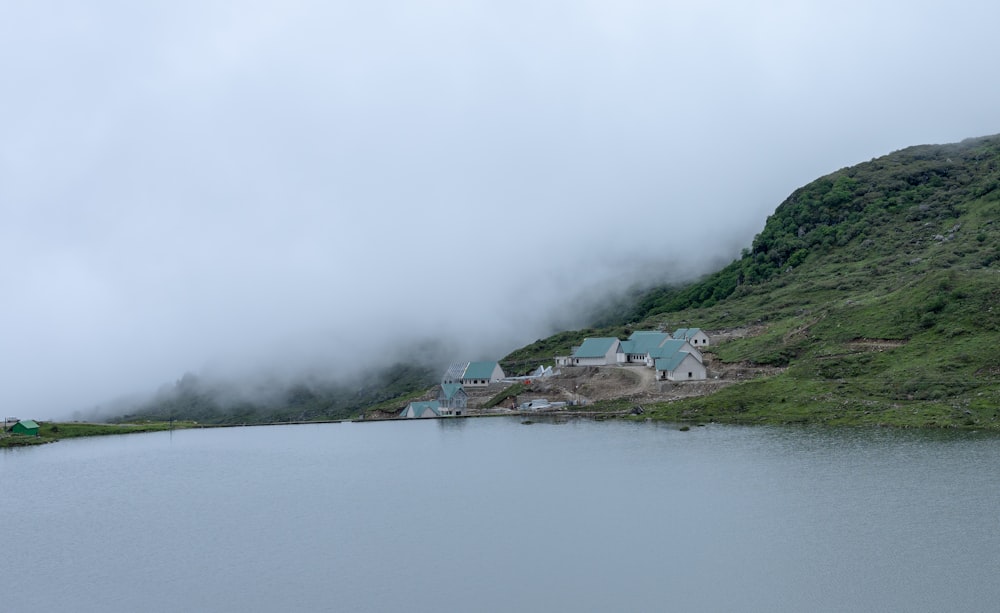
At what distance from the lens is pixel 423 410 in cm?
11150

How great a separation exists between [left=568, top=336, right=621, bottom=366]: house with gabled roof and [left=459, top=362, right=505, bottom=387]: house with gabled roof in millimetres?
13699

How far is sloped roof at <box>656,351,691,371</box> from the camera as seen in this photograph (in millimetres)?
96375

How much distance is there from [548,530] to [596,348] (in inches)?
2890

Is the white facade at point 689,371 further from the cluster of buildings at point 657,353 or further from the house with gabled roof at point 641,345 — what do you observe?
the house with gabled roof at point 641,345

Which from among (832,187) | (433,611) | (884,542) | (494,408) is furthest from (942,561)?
(832,187)

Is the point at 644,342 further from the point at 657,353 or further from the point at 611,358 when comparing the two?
the point at 657,353

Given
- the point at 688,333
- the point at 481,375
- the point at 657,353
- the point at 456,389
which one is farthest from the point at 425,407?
the point at 688,333

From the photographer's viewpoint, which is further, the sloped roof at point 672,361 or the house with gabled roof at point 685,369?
the sloped roof at point 672,361

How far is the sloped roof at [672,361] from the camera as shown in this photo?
96375 mm

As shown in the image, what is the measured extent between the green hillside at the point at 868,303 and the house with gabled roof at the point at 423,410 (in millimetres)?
25484

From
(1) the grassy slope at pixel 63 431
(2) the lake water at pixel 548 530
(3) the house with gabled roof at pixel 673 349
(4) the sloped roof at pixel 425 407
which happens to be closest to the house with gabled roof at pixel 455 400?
(4) the sloped roof at pixel 425 407

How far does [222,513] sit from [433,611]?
25.2m

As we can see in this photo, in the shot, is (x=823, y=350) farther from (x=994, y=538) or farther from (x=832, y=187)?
(x=832, y=187)

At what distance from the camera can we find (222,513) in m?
51.9
